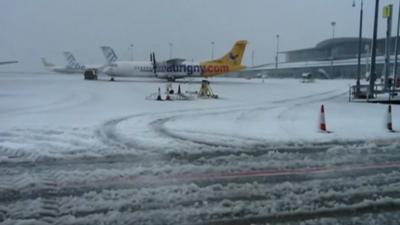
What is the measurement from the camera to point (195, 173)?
715 centimetres

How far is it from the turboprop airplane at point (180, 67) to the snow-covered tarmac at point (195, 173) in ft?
132

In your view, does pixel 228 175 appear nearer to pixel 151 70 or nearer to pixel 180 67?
pixel 180 67

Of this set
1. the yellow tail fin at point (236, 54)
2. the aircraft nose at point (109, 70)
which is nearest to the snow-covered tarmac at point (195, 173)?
the yellow tail fin at point (236, 54)

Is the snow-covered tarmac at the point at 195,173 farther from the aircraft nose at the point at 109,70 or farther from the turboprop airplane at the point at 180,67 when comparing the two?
the aircraft nose at the point at 109,70

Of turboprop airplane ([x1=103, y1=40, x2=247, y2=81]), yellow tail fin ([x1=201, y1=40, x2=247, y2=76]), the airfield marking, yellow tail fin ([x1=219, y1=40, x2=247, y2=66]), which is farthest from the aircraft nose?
the airfield marking

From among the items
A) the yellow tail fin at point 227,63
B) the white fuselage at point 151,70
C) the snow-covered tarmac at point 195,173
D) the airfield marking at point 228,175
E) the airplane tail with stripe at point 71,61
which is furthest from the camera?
the airplane tail with stripe at point 71,61

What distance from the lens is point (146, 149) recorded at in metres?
9.45

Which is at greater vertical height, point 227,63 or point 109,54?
point 109,54

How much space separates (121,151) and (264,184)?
3958 mm

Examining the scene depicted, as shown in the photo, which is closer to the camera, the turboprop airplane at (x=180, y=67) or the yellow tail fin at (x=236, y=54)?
the yellow tail fin at (x=236, y=54)

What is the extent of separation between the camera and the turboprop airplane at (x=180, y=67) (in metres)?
53.7

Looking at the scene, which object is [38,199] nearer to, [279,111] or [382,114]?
[279,111]

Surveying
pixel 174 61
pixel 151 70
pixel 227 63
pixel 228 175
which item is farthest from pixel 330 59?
pixel 228 175

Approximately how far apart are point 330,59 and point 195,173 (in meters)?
105
